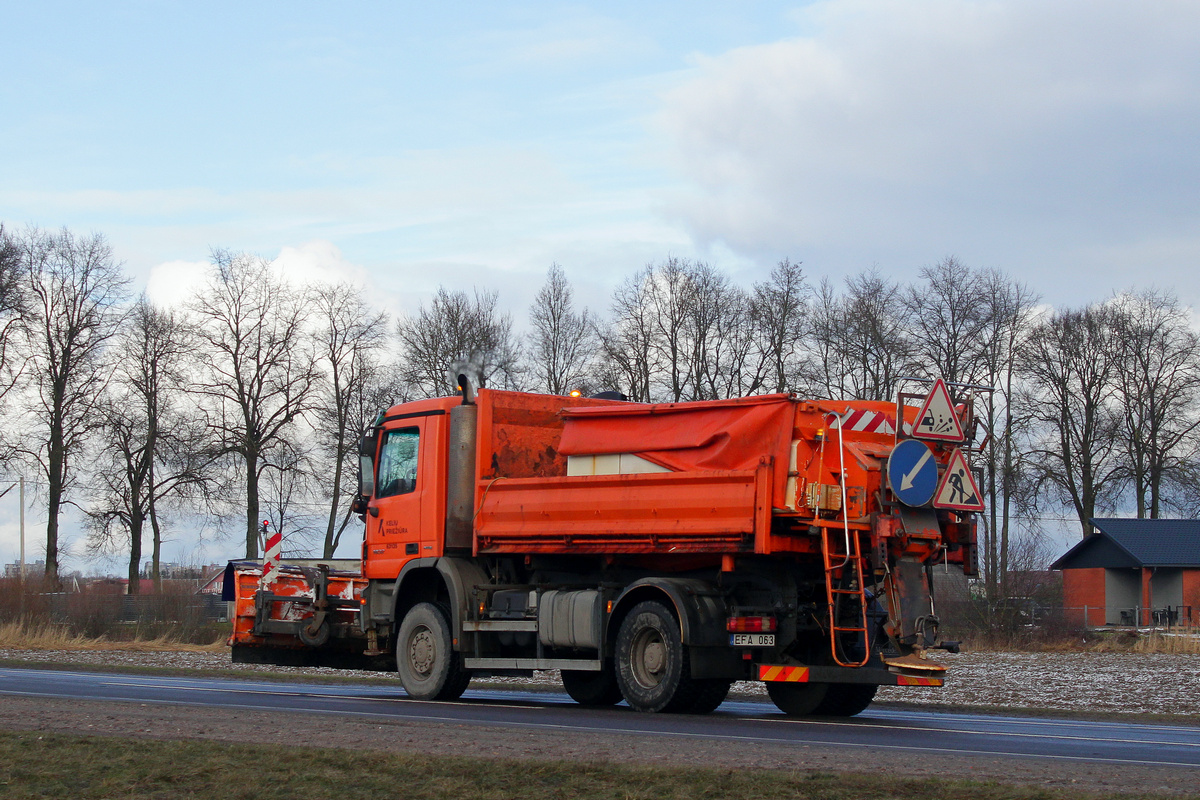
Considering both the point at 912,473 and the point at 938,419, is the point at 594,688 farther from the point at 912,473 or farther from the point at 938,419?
the point at 938,419

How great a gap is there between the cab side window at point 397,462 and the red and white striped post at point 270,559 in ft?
5.75

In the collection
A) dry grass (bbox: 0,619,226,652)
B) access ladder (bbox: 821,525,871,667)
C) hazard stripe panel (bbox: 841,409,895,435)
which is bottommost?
dry grass (bbox: 0,619,226,652)

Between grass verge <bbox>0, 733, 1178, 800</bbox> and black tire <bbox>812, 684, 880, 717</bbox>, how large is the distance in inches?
215

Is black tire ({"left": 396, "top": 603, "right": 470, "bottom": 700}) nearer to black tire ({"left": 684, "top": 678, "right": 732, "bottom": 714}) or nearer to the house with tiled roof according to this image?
black tire ({"left": 684, "top": 678, "right": 732, "bottom": 714})

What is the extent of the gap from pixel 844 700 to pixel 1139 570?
159 feet

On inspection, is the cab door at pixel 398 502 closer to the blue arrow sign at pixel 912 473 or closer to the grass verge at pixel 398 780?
the blue arrow sign at pixel 912 473

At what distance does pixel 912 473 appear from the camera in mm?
11711

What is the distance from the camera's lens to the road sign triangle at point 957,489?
470 inches

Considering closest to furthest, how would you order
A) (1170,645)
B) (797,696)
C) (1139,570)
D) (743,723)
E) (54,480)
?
(743,723), (797,696), (1170,645), (54,480), (1139,570)

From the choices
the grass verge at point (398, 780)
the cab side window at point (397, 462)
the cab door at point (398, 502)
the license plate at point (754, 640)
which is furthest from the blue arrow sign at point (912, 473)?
the cab side window at point (397, 462)

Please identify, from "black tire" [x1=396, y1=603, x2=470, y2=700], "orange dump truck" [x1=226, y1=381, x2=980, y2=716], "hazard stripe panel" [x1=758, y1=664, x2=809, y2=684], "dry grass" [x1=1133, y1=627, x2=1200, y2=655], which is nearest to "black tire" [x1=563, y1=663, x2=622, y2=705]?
"orange dump truck" [x1=226, y1=381, x2=980, y2=716]

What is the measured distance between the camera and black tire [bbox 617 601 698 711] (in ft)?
39.3

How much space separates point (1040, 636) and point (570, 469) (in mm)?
19407

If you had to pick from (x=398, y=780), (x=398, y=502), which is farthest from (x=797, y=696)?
(x=398, y=780)
